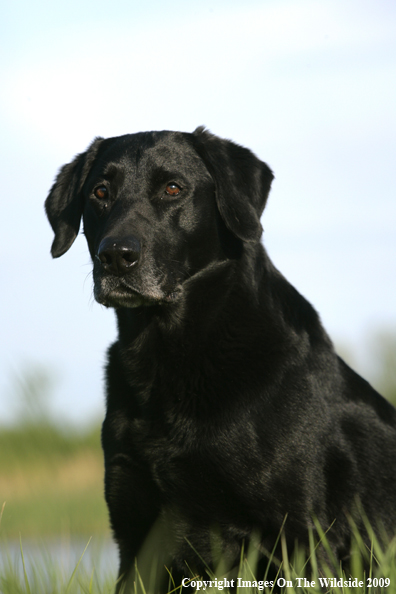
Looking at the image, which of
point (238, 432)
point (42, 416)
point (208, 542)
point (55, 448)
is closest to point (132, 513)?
point (208, 542)

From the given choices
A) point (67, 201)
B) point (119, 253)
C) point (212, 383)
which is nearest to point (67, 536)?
point (212, 383)

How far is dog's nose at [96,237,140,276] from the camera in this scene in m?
2.98

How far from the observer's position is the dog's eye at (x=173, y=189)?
3.30m

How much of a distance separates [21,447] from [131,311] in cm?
697

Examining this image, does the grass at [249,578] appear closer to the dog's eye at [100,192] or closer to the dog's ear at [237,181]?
the dog's ear at [237,181]

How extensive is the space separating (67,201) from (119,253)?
0.95 metres

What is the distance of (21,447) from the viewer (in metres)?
9.69

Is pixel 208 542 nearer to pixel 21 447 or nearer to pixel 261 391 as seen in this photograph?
pixel 261 391

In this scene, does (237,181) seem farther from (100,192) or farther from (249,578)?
(249,578)

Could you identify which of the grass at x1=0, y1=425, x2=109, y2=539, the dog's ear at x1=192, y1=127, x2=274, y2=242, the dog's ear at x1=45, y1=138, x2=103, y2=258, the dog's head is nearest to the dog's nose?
the dog's head

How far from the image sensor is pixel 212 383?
311 centimetres

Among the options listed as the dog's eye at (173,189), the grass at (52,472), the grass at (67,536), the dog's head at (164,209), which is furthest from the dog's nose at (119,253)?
the grass at (52,472)

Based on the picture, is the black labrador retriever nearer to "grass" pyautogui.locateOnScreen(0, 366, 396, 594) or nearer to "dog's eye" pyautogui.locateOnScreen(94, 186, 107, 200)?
"dog's eye" pyautogui.locateOnScreen(94, 186, 107, 200)

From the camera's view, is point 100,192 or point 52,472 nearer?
point 100,192
